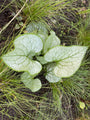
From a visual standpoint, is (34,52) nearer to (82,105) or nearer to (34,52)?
(34,52)

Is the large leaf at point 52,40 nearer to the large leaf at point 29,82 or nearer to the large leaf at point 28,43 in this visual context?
the large leaf at point 28,43

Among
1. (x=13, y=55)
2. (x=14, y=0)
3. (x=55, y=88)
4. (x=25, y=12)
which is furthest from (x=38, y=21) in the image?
(x=55, y=88)

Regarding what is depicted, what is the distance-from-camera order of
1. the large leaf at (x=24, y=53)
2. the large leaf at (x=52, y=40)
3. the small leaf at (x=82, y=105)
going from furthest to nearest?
the small leaf at (x=82, y=105)
the large leaf at (x=52, y=40)
the large leaf at (x=24, y=53)

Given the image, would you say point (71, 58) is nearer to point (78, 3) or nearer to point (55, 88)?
point (55, 88)

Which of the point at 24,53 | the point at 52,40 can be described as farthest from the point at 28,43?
the point at 52,40

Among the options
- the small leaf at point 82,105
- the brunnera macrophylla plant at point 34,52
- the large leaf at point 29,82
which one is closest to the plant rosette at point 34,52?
the brunnera macrophylla plant at point 34,52

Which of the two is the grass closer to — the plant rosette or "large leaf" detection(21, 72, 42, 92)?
"large leaf" detection(21, 72, 42, 92)

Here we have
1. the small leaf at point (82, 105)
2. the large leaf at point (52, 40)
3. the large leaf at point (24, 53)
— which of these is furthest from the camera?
the small leaf at point (82, 105)
